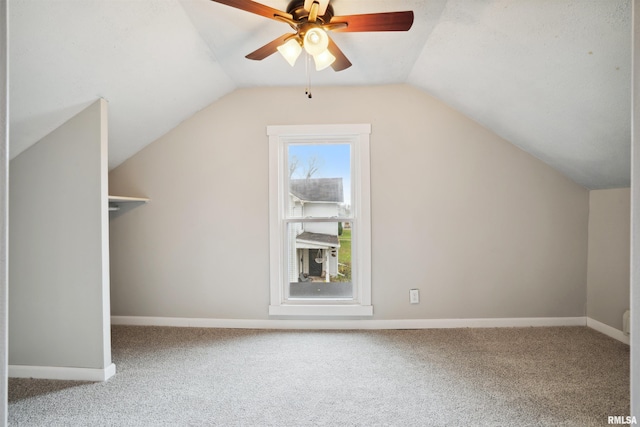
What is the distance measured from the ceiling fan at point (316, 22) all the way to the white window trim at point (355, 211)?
1.31 meters

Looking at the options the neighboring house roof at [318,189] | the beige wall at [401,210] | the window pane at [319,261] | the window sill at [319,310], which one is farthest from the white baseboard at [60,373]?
the neighboring house roof at [318,189]

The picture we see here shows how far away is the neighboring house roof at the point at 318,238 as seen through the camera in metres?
3.35

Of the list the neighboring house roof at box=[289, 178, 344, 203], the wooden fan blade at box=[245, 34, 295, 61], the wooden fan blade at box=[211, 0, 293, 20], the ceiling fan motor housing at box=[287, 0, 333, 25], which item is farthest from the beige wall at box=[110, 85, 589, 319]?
the wooden fan blade at box=[211, 0, 293, 20]

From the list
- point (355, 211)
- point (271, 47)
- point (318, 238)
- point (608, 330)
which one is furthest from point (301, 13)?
point (608, 330)

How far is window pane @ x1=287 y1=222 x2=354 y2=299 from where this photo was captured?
3.34 meters

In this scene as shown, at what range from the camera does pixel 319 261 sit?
11.1 feet

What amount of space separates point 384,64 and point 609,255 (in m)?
2.53

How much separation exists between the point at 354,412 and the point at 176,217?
2.34 m

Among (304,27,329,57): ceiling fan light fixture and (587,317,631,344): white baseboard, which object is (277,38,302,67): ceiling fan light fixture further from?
(587,317,631,344): white baseboard

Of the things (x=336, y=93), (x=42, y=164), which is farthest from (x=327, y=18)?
(x=42, y=164)

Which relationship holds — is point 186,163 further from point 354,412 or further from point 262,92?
point 354,412

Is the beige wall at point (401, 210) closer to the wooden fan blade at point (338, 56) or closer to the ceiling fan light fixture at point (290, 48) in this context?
the wooden fan blade at point (338, 56)

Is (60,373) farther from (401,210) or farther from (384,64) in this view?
(384,64)

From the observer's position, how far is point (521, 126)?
2.78 m
